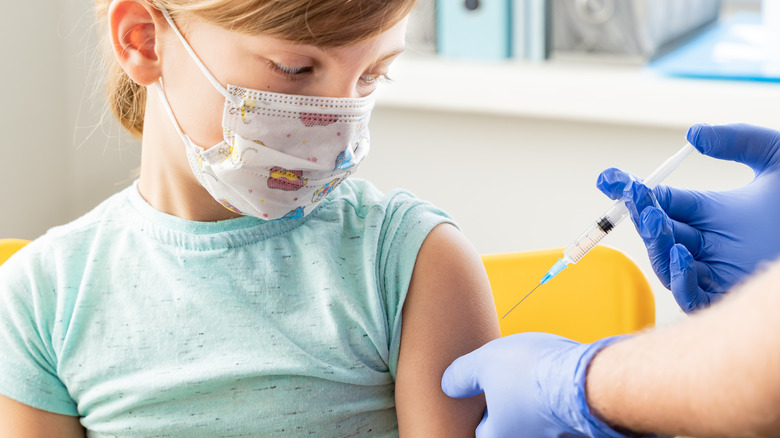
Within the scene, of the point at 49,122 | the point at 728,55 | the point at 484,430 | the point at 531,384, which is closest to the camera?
the point at 531,384

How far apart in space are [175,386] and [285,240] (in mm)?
256

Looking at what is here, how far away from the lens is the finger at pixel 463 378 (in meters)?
1.07

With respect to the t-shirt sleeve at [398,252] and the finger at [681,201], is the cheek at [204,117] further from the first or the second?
the finger at [681,201]

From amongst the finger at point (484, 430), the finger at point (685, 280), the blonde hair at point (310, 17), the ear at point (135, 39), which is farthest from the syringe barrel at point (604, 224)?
the ear at point (135, 39)

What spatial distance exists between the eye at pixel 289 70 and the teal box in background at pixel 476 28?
4.95ft

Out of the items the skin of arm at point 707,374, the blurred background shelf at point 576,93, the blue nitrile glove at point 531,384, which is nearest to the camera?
the skin of arm at point 707,374

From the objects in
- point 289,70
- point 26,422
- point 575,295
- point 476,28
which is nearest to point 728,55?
point 476,28

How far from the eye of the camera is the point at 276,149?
3.76 ft

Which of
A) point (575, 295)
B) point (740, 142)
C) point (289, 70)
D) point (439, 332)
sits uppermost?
point (289, 70)

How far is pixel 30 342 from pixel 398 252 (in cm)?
54

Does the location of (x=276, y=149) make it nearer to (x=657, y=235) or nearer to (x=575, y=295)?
(x=657, y=235)

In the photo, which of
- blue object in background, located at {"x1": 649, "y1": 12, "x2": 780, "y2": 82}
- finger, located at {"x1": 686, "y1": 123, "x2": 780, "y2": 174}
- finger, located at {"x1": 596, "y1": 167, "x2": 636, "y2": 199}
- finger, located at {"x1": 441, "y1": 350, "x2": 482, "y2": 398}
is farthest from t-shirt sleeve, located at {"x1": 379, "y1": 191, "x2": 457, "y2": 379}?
blue object in background, located at {"x1": 649, "y1": 12, "x2": 780, "y2": 82}

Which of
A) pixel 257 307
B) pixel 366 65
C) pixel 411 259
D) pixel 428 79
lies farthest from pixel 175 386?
pixel 428 79

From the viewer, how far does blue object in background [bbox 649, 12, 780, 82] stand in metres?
2.30
